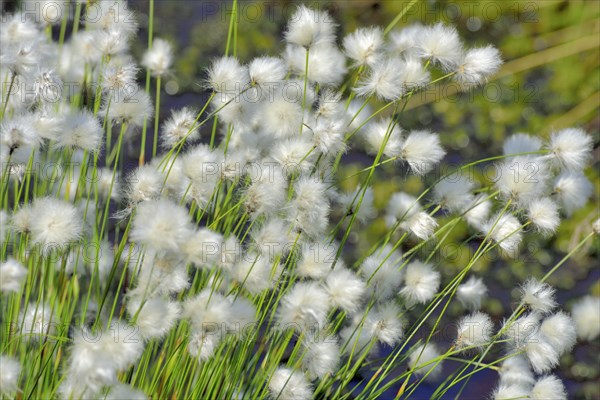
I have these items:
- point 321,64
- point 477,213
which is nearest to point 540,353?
point 477,213

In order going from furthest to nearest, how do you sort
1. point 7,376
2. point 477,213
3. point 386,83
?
point 477,213 → point 386,83 → point 7,376

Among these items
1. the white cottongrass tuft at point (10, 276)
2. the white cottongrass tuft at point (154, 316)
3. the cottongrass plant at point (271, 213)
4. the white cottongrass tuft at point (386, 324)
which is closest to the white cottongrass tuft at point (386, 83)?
the cottongrass plant at point (271, 213)

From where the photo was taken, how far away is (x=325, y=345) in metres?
1.56

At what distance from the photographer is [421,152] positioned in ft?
5.42

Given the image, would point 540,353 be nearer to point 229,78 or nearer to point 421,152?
point 421,152

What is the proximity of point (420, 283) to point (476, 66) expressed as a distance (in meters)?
0.43

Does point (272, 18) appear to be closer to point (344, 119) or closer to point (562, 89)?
point (562, 89)

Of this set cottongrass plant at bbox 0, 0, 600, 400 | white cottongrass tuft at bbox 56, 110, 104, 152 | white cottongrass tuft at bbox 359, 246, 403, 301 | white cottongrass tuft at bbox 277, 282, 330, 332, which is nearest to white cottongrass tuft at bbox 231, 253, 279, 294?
cottongrass plant at bbox 0, 0, 600, 400

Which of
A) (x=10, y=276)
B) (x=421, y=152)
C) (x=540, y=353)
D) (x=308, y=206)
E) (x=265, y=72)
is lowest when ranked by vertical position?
(x=540, y=353)

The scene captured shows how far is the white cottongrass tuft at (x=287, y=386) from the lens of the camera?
157 cm

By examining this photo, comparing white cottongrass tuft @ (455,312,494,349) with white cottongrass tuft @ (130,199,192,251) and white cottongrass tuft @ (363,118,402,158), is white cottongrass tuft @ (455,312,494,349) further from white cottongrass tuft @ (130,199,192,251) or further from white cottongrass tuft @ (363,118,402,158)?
white cottongrass tuft @ (130,199,192,251)

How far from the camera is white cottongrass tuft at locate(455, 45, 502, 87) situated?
1.64 meters

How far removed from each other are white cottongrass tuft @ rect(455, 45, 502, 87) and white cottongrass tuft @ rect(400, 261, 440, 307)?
37 centimetres

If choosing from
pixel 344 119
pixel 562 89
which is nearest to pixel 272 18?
pixel 562 89
